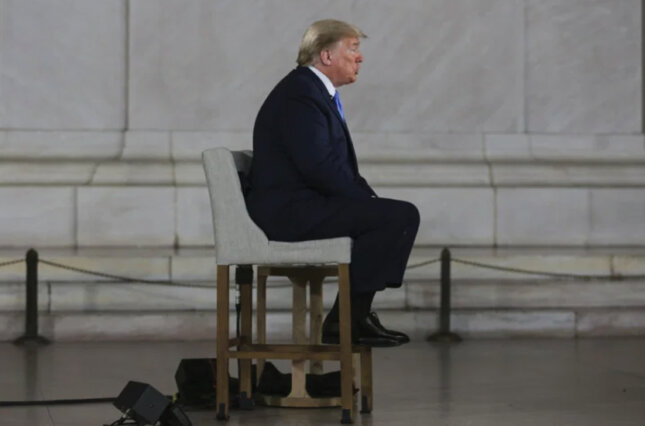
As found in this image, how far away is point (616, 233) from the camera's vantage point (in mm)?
10531

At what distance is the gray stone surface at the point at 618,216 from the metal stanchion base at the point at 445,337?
8.31 feet

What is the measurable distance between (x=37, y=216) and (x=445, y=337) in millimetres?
3409

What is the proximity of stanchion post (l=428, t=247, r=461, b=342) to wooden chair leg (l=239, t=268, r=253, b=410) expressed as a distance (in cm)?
306

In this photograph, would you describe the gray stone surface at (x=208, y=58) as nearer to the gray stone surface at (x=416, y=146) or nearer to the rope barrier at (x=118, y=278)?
the gray stone surface at (x=416, y=146)

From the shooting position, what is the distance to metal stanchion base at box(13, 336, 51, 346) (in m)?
7.92

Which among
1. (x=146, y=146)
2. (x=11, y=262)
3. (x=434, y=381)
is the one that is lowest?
(x=434, y=381)

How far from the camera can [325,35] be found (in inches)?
211

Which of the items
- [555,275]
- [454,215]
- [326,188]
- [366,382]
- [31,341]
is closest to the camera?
[326,188]

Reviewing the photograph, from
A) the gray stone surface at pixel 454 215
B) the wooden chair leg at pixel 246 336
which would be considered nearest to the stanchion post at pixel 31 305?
the wooden chair leg at pixel 246 336

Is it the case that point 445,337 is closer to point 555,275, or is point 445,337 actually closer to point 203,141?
point 555,275

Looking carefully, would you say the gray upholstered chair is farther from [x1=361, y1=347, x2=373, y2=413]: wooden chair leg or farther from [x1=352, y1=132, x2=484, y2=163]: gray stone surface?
[x1=352, y1=132, x2=484, y2=163]: gray stone surface

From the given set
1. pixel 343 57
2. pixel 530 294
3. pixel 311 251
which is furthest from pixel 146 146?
pixel 311 251

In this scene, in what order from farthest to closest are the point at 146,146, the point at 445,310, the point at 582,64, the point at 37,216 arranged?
the point at 582,64 → the point at 146,146 → the point at 37,216 → the point at 445,310

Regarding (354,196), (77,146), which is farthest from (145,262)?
(354,196)
